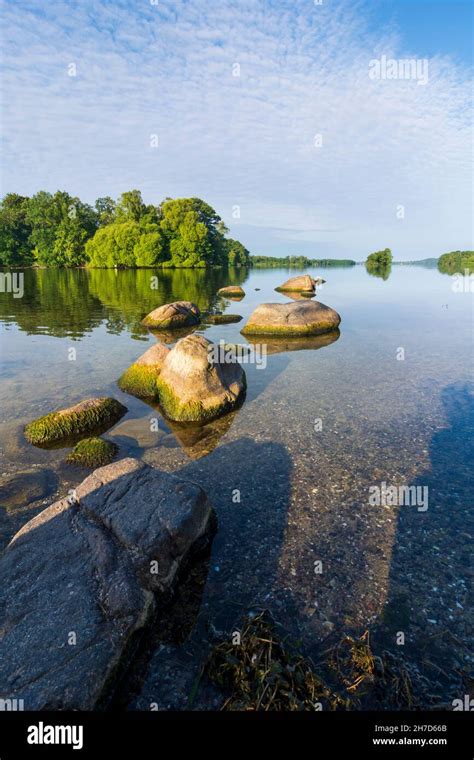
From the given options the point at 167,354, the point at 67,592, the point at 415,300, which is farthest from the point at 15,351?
the point at 415,300

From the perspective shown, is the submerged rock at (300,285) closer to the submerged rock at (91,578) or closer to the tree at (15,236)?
the submerged rock at (91,578)

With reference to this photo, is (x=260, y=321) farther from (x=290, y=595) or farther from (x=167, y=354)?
(x=290, y=595)

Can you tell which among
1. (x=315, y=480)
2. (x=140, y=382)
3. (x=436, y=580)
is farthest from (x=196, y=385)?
(x=436, y=580)

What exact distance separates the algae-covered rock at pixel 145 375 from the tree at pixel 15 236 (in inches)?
5123

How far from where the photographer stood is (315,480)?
35.9 feet

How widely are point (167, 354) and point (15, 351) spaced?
43.7ft

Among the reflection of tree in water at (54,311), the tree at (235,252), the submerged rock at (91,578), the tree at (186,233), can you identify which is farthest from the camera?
the tree at (235,252)

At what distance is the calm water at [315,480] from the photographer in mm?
6684

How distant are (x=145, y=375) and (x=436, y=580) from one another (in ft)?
46.7

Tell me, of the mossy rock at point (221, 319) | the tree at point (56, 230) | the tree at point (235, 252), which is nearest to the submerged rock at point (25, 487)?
the mossy rock at point (221, 319)

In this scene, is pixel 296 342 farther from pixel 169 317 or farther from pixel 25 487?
pixel 25 487

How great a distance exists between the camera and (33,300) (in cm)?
5059

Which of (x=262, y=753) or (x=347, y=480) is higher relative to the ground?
(x=347, y=480)

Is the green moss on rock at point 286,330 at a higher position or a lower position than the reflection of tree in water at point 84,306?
lower
